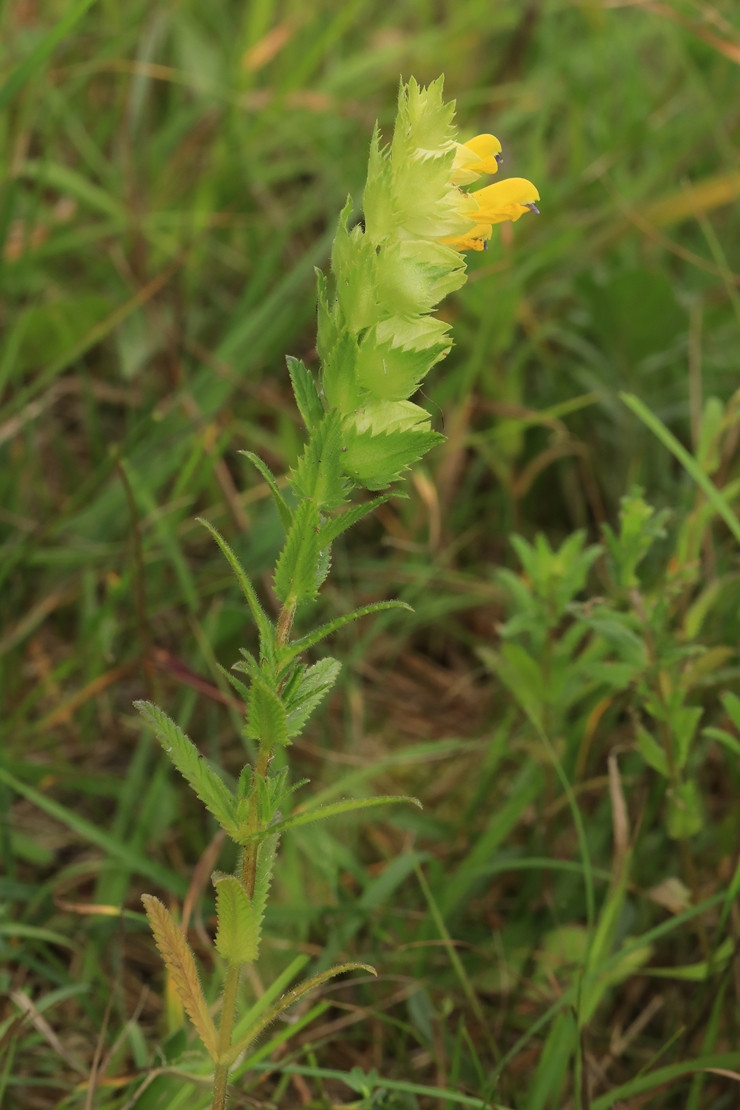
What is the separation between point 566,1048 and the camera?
1258 millimetres

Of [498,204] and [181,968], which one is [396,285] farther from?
A: [181,968]

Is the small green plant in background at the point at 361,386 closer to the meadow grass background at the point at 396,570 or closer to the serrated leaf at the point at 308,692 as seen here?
the serrated leaf at the point at 308,692

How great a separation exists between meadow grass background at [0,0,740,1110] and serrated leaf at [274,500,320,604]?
1.73 feet

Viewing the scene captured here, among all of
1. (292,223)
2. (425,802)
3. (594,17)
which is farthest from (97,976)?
(594,17)

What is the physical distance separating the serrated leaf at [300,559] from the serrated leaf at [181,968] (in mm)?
309

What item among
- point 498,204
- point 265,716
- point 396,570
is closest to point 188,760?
point 265,716

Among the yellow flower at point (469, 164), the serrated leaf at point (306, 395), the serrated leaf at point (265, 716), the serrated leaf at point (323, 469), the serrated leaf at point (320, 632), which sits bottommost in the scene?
the serrated leaf at point (265, 716)

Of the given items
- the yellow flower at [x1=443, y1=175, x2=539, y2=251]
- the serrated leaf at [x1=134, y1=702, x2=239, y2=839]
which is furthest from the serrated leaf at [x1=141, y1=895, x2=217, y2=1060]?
the yellow flower at [x1=443, y1=175, x2=539, y2=251]

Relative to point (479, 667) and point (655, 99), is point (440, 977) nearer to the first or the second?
point (479, 667)

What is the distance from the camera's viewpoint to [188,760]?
36.9 inches

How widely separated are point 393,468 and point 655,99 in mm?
2002

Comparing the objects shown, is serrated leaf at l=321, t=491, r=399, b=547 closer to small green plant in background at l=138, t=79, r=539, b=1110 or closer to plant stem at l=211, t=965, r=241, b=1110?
small green plant in background at l=138, t=79, r=539, b=1110

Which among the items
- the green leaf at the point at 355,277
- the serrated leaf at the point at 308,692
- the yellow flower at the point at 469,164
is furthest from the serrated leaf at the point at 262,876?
the yellow flower at the point at 469,164

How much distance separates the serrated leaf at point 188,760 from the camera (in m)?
0.93
